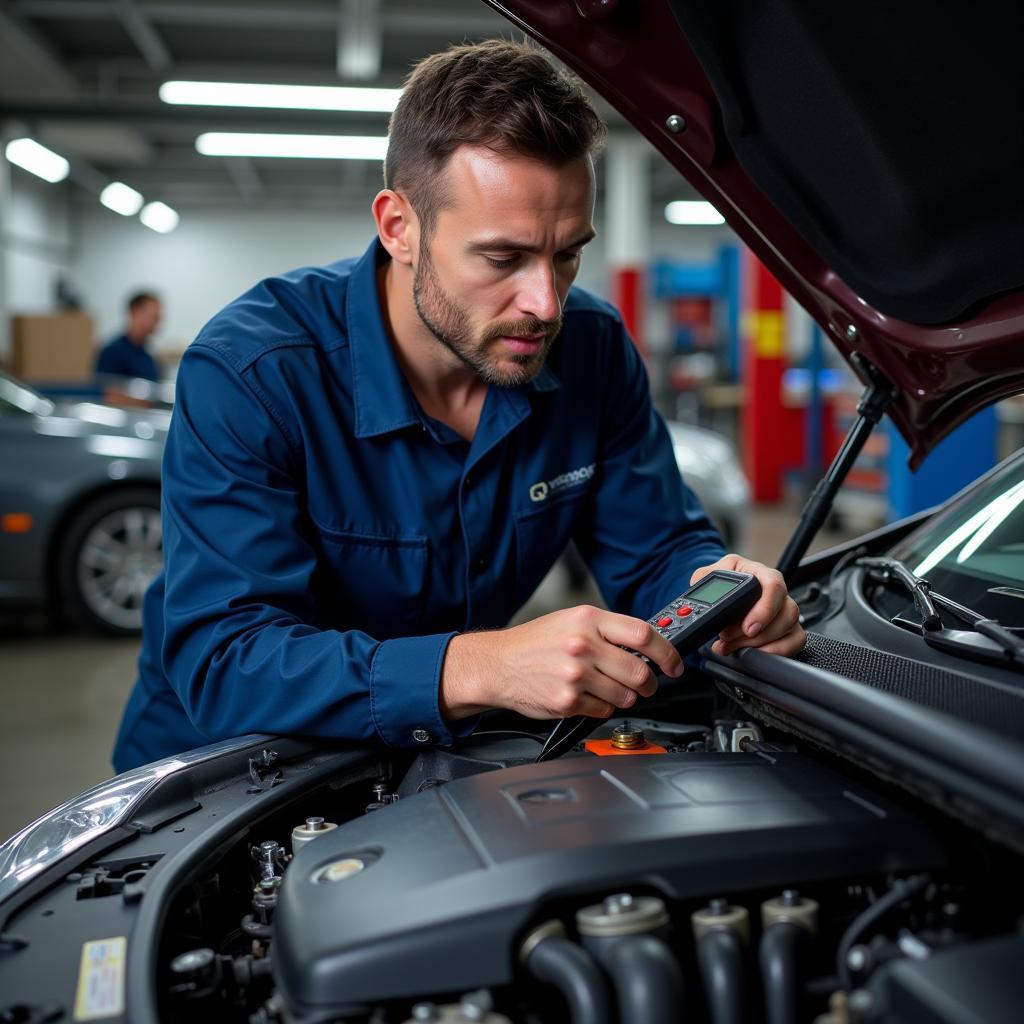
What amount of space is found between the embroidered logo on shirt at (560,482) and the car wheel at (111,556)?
2.89m

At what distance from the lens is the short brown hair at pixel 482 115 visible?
52.7 inches

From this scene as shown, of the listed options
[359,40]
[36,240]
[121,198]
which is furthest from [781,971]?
[121,198]

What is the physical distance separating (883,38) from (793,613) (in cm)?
57

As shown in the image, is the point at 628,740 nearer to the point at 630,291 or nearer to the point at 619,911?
the point at 619,911

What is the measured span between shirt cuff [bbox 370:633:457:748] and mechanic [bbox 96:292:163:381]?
21.2 feet

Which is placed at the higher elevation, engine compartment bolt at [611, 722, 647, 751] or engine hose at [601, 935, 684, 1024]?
engine compartment bolt at [611, 722, 647, 751]

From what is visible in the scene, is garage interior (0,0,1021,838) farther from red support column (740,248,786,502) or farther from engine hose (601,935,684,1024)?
engine hose (601,935,684,1024)

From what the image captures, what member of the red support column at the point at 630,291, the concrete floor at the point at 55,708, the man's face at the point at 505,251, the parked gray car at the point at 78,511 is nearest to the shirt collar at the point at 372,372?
the man's face at the point at 505,251

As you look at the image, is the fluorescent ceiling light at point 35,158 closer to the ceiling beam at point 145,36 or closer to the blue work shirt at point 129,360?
the ceiling beam at point 145,36

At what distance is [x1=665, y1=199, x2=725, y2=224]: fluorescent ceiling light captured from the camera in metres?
16.1

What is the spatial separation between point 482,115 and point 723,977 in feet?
3.35

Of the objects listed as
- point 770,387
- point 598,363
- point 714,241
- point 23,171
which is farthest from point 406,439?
point 714,241

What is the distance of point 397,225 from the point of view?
59.0 inches

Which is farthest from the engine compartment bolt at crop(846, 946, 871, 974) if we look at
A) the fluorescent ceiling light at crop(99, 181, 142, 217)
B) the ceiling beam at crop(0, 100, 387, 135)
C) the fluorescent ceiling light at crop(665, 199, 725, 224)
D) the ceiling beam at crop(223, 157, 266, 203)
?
the fluorescent ceiling light at crop(665, 199, 725, 224)
